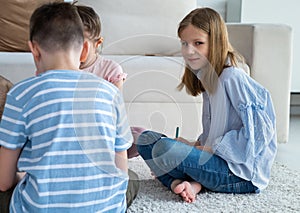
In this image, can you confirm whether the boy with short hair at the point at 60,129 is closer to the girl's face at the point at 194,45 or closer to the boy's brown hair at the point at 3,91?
the boy's brown hair at the point at 3,91

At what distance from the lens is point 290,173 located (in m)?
2.12

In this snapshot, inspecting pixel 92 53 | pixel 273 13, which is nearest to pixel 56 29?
pixel 92 53

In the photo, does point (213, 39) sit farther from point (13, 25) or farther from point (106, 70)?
point (13, 25)

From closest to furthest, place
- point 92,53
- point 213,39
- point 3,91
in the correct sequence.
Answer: point 3,91 < point 92,53 < point 213,39

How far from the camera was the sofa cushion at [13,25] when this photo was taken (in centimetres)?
268

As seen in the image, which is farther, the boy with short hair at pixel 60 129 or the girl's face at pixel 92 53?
the girl's face at pixel 92 53

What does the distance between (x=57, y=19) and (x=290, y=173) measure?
4.28ft

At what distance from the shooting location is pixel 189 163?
1.73 meters

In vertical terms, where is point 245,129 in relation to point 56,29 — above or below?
below

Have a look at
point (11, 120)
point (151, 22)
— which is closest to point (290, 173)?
point (151, 22)

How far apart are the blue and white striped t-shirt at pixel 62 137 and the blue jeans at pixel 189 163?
0.57 m

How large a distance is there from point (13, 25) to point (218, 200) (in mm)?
1478

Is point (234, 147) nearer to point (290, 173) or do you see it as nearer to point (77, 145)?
point (290, 173)

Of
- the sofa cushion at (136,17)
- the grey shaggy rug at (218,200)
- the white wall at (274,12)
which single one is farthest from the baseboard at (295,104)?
the grey shaggy rug at (218,200)
